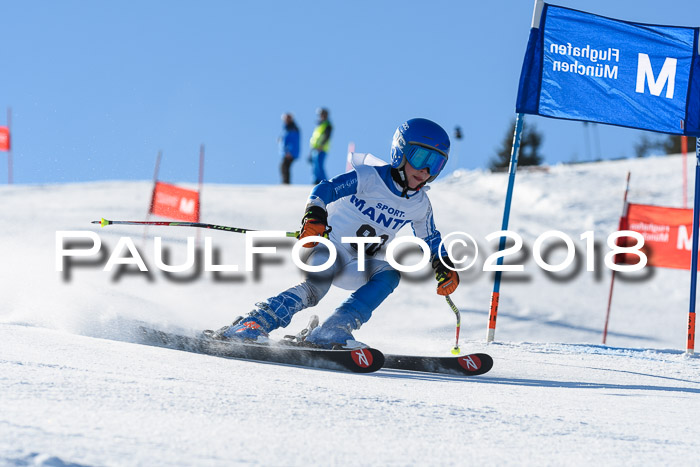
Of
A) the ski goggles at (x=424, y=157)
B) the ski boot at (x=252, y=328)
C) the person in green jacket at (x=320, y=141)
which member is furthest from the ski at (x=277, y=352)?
the person in green jacket at (x=320, y=141)

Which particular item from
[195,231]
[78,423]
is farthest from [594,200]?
[78,423]

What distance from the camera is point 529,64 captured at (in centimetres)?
608

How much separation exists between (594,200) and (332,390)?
14.2 metres

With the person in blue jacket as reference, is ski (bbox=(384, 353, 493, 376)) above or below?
below

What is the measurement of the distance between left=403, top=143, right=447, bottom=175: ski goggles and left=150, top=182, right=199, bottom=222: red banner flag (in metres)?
6.41

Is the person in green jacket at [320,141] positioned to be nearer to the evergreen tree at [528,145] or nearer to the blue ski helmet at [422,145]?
the blue ski helmet at [422,145]

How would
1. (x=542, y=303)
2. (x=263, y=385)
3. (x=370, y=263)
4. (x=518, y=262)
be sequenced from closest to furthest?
(x=263, y=385) → (x=370, y=263) → (x=542, y=303) → (x=518, y=262)

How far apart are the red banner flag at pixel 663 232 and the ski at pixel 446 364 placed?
5511 mm

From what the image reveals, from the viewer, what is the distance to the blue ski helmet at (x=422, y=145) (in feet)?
13.9

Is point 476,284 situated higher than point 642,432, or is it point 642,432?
point 642,432

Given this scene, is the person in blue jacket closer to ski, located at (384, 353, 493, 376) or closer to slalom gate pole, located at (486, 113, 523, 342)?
slalom gate pole, located at (486, 113, 523, 342)

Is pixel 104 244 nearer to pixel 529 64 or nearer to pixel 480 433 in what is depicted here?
pixel 529 64

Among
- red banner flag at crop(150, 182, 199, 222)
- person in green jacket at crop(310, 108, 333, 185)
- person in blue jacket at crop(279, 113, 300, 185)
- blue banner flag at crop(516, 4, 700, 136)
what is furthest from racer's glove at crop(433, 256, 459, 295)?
person in blue jacket at crop(279, 113, 300, 185)

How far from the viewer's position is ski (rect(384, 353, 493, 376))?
13.2ft
